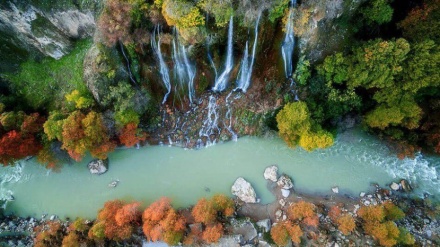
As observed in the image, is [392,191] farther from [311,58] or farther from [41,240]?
[41,240]

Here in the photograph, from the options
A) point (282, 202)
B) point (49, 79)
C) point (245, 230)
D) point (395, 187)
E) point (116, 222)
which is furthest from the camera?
point (49, 79)

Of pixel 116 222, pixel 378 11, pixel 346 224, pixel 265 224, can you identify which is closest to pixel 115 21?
pixel 116 222

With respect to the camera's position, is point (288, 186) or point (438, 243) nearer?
point (438, 243)

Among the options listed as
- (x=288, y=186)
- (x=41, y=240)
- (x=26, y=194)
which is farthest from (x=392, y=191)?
(x=26, y=194)

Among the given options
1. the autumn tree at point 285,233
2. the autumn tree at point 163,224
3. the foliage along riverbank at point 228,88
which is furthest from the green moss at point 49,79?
the autumn tree at point 285,233

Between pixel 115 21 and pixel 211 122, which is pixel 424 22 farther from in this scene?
pixel 115 21

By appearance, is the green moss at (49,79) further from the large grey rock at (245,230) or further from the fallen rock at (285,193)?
the fallen rock at (285,193)

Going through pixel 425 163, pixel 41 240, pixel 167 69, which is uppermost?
pixel 167 69
